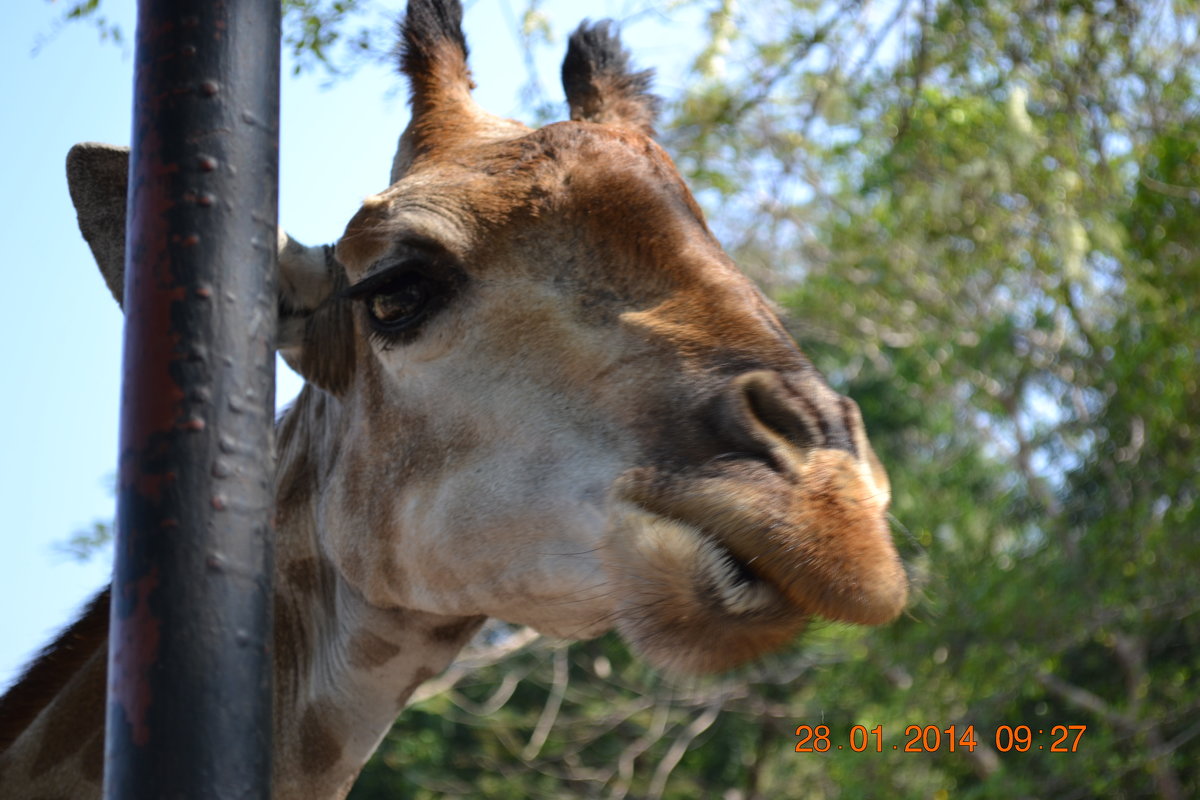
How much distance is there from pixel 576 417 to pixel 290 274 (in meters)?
0.85

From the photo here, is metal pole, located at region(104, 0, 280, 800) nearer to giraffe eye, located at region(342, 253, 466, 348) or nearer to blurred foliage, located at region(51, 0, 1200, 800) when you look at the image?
giraffe eye, located at region(342, 253, 466, 348)

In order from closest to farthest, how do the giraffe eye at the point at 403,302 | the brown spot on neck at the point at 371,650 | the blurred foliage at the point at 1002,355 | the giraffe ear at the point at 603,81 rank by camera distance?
the giraffe eye at the point at 403,302
the brown spot on neck at the point at 371,650
the giraffe ear at the point at 603,81
the blurred foliage at the point at 1002,355

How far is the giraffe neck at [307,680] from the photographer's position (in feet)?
8.42

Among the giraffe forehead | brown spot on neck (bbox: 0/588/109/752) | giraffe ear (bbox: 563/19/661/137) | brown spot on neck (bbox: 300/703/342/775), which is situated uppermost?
giraffe ear (bbox: 563/19/661/137)

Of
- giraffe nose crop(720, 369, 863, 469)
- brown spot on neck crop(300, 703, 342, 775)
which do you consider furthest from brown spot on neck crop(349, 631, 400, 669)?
giraffe nose crop(720, 369, 863, 469)

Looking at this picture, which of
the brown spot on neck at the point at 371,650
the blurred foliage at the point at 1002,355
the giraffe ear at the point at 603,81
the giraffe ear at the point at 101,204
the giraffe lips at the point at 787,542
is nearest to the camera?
Answer: the giraffe lips at the point at 787,542

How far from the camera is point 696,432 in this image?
1912 millimetres

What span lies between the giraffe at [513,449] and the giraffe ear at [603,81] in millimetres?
391

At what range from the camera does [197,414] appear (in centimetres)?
138

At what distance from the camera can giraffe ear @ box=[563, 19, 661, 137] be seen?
3221 millimetres

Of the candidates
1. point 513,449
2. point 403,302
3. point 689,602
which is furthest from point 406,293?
point 689,602

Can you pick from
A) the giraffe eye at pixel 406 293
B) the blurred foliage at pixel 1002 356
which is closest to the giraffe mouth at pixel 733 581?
the giraffe eye at pixel 406 293
